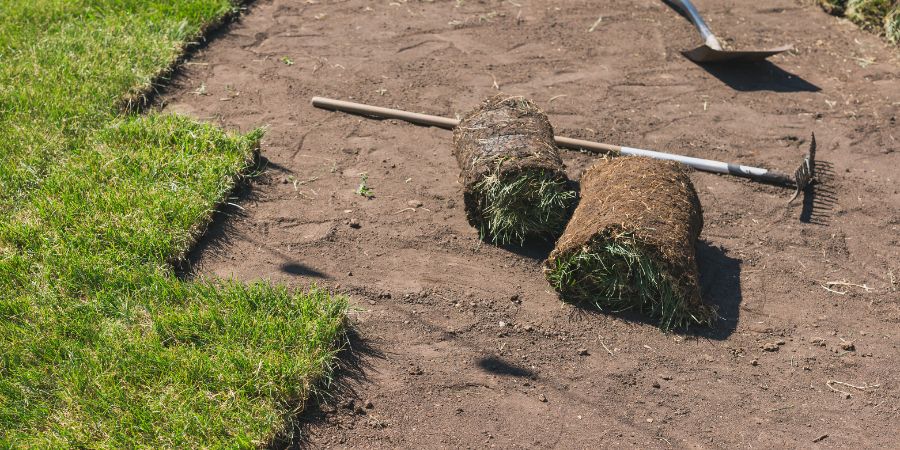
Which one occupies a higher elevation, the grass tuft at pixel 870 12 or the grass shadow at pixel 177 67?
the grass shadow at pixel 177 67

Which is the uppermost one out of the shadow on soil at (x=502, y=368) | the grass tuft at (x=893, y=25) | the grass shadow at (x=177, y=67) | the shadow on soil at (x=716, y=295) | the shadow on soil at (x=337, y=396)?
the grass shadow at (x=177, y=67)

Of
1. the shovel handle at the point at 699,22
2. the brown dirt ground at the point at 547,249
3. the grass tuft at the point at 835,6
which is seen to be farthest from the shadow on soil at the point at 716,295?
the grass tuft at the point at 835,6

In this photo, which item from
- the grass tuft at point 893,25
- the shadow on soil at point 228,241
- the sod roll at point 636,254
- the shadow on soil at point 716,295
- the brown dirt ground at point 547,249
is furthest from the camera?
the grass tuft at point 893,25

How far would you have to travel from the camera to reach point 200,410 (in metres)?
4.30

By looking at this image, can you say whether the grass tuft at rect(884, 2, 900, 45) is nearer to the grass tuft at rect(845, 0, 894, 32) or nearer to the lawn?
the grass tuft at rect(845, 0, 894, 32)

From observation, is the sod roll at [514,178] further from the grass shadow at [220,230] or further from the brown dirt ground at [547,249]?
the grass shadow at [220,230]

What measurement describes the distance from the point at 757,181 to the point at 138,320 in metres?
4.25

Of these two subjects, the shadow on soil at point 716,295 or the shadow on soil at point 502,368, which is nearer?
the shadow on soil at point 502,368

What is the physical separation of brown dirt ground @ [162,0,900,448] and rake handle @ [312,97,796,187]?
8 centimetres

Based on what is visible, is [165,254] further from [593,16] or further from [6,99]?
[593,16]

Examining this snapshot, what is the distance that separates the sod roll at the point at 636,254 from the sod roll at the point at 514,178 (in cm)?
23

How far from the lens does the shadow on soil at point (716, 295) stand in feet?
16.6

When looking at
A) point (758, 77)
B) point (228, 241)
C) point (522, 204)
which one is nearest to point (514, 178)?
point (522, 204)

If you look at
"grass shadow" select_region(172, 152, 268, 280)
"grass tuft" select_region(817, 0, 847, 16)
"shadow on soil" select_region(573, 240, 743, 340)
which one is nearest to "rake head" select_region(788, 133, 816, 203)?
"shadow on soil" select_region(573, 240, 743, 340)
